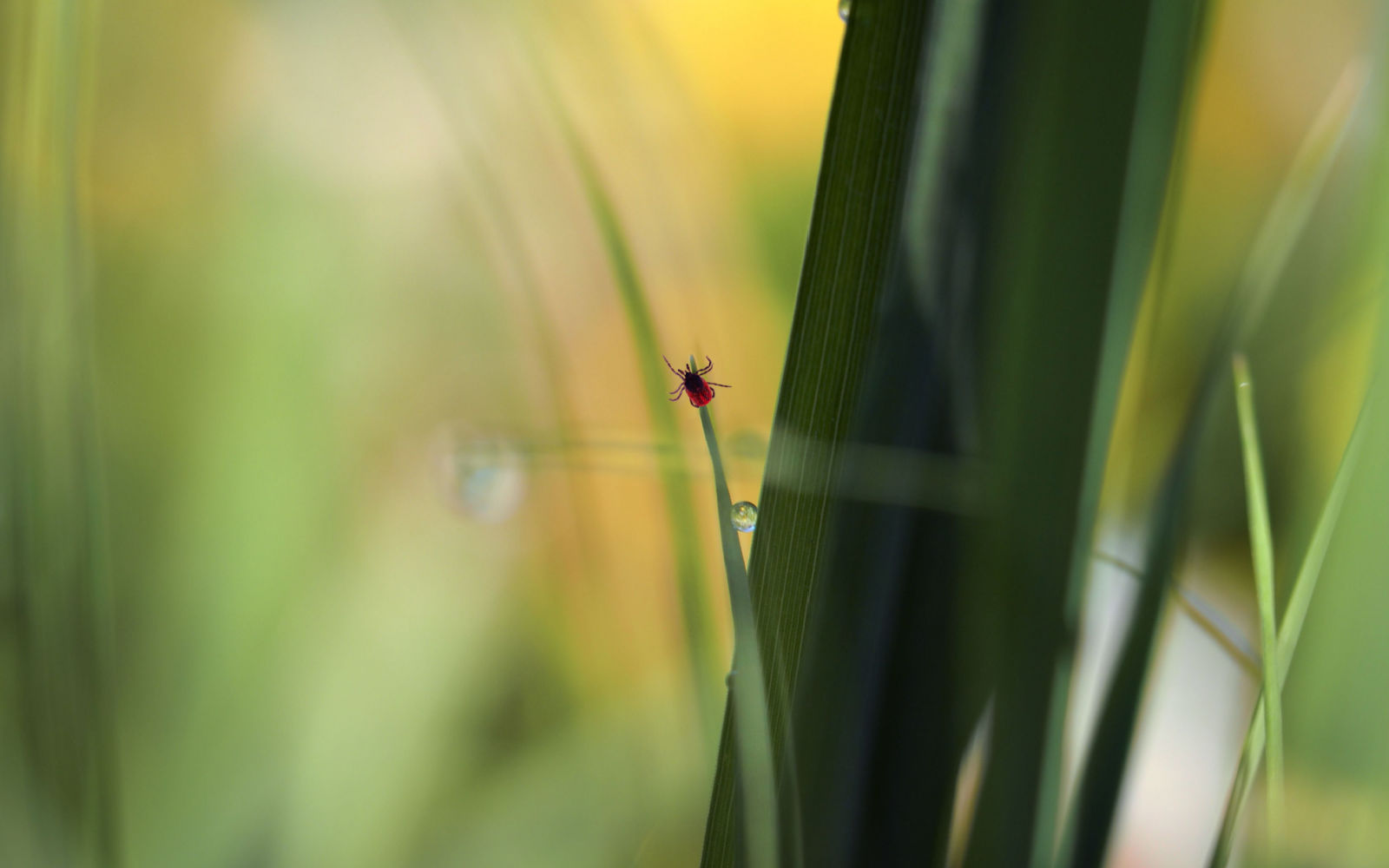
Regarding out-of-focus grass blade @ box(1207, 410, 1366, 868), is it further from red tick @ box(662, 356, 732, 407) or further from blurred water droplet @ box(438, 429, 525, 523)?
blurred water droplet @ box(438, 429, 525, 523)

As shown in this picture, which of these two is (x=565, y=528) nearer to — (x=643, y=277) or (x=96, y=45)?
(x=643, y=277)

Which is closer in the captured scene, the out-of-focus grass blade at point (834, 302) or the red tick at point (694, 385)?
the out-of-focus grass blade at point (834, 302)

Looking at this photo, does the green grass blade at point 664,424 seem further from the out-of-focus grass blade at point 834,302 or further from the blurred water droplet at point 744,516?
the out-of-focus grass blade at point 834,302

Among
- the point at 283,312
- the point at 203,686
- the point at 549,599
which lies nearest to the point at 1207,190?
the point at 549,599

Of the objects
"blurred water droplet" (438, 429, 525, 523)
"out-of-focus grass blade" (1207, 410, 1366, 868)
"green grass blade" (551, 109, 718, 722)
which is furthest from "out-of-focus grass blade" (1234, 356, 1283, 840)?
"blurred water droplet" (438, 429, 525, 523)

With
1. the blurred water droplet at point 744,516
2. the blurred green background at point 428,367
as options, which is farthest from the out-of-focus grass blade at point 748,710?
the blurred green background at point 428,367

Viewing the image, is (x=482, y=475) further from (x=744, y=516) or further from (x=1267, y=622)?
(x=1267, y=622)
